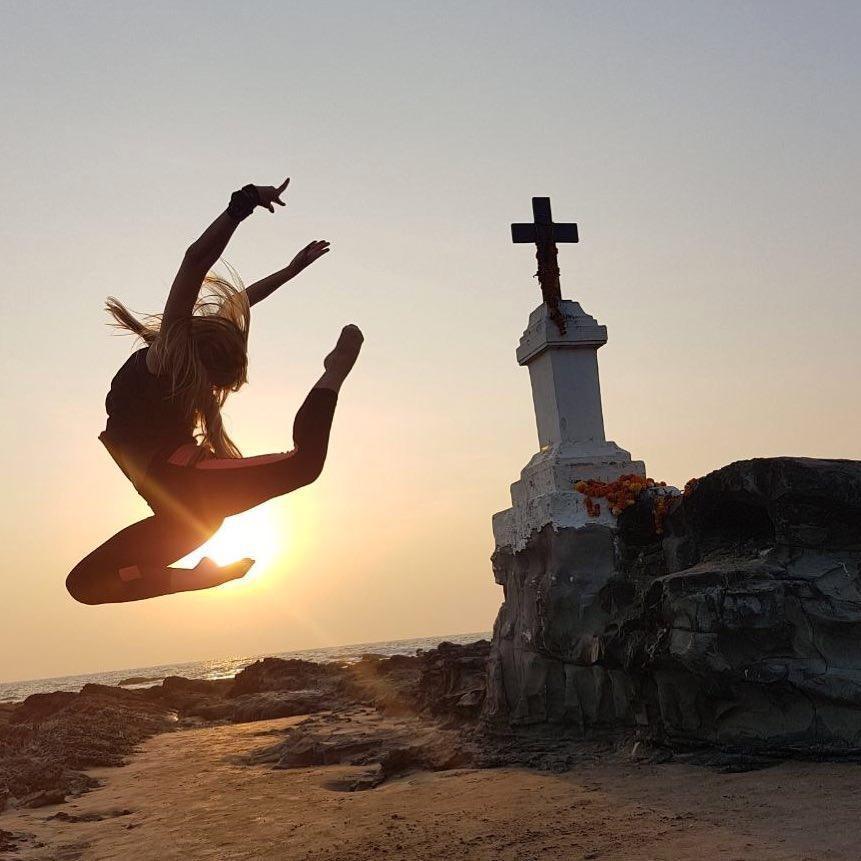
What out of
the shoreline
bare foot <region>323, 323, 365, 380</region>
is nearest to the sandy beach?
the shoreline

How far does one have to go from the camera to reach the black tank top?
3738 mm

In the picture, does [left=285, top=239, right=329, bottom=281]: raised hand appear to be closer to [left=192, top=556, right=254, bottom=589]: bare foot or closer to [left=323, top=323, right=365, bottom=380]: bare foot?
[left=323, top=323, right=365, bottom=380]: bare foot

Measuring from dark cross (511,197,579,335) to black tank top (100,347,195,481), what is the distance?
7.00m

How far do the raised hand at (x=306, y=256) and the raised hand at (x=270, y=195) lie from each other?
86 cm

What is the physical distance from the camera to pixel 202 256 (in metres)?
3.55

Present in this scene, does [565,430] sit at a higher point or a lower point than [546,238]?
lower

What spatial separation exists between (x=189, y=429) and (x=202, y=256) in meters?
0.78

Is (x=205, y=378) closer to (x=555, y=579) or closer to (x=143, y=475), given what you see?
(x=143, y=475)

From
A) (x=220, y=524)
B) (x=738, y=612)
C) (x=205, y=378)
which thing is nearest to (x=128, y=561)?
(x=220, y=524)

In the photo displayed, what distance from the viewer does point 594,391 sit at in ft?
32.9

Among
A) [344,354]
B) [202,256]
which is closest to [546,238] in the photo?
[344,354]

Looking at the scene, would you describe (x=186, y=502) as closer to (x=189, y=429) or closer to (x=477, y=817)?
(x=189, y=429)

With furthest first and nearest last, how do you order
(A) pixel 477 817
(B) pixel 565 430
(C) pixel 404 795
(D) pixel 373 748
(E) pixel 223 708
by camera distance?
(E) pixel 223 708 < (D) pixel 373 748 < (B) pixel 565 430 < (C) pixel 404 795 < (A) pixel 477 817

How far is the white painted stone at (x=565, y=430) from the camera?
956cm
